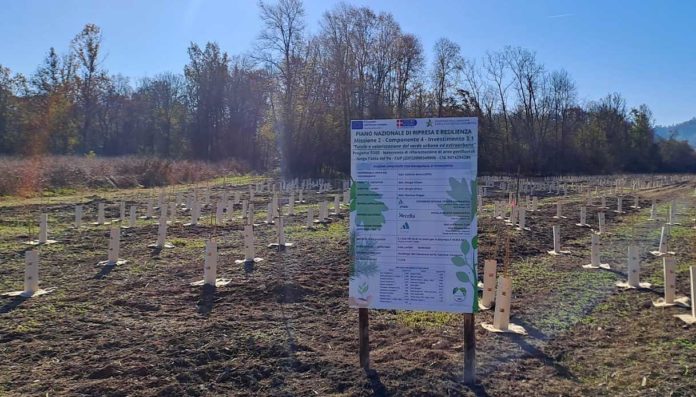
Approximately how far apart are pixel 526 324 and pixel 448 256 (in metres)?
2.35

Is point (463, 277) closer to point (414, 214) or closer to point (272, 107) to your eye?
point (414, 214)

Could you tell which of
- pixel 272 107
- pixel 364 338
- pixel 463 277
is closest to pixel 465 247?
pixel 463 277

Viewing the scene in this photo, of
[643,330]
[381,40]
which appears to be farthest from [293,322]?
[381,40]

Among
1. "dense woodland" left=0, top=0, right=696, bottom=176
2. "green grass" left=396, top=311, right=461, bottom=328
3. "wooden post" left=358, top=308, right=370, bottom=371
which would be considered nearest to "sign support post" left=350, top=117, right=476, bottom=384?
"wooden post" left=358, top=308, right=370, bottom=371

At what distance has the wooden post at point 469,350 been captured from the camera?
4.66 metres

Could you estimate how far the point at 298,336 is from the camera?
6.00 m

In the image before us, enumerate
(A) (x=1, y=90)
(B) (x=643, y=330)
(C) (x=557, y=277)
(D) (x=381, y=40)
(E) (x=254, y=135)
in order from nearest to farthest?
(B) (x=643, y=330) < (C) (x=557, y=277) < (A) (x=1, y=90) < (D) (x=381, y=40) < (E) (x=254, y=135)

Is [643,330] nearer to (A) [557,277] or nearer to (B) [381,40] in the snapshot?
Result: (A) [557,277]

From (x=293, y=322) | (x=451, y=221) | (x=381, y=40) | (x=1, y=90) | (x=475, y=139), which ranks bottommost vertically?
(x=293, y=322)

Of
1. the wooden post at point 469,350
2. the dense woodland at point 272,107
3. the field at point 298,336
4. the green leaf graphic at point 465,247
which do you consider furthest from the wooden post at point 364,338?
the dense woodland at point 272,107

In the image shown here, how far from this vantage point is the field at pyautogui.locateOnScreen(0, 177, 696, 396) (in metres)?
4.67

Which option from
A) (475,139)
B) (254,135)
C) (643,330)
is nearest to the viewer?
(475,139)

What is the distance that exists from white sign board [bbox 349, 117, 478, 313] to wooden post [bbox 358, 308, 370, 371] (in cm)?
14

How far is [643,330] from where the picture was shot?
20.2 feet
